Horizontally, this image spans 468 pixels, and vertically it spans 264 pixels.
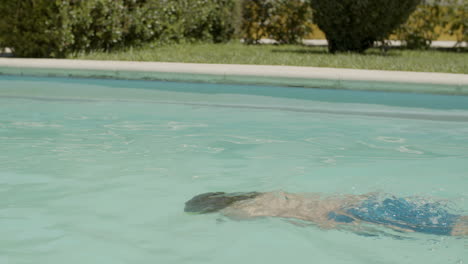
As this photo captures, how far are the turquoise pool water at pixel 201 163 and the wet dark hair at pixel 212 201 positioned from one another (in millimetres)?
82

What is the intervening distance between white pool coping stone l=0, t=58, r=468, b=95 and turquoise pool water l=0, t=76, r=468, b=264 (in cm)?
10

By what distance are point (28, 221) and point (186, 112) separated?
3.60m

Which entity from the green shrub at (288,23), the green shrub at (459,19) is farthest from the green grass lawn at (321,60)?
the green shrub at (288,23)

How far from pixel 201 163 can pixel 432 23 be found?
9394 mm

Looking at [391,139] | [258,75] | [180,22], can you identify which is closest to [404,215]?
[391,139]

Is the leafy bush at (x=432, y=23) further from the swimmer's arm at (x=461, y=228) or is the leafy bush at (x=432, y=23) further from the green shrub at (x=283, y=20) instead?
the swimmer's arm at (x=461, y=228)

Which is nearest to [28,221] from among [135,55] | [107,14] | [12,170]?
[12,170]

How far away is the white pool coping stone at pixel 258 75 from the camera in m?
7.28

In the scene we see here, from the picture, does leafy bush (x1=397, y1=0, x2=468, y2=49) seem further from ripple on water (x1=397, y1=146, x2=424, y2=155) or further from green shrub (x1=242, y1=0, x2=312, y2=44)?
ripple on water (x1=397, y1=146, x2=424, y2=155)

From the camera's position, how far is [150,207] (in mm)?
4332

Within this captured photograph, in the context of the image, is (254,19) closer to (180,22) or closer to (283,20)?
(283,20)

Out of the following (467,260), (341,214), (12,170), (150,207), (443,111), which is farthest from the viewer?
(443,111)

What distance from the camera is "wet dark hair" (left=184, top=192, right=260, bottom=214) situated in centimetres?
411

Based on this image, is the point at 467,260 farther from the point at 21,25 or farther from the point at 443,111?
the point at 21,25
